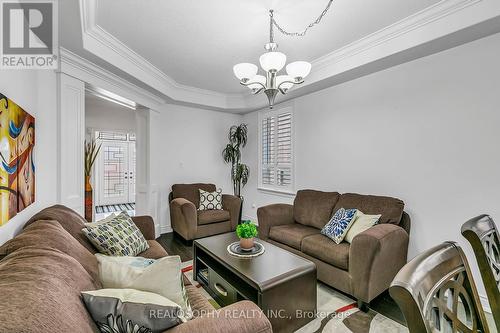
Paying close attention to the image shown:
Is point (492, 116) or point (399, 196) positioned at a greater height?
point (492, 116)

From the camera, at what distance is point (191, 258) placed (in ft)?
10.5

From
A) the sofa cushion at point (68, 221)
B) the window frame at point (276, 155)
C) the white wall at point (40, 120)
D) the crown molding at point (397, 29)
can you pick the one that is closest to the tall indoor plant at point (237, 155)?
the window frame at point (276, 155)

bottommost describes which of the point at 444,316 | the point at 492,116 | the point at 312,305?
the point at 312,305

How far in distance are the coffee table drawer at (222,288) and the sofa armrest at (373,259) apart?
110 cm

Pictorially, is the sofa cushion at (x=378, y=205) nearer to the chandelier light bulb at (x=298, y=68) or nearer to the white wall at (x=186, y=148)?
the chandelier light bulb at (x=298, y=68)

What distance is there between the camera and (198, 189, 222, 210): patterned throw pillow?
417 centimetres

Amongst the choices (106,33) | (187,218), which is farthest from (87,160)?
(106,33)

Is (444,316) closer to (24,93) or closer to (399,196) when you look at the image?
(399,196)

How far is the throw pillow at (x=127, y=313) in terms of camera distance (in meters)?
0.88

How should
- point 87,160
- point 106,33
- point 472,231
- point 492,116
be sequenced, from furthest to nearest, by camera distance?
point 87,160 → point 106,33 → point 492,116 → point 472,231

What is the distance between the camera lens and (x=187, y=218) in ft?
11.8

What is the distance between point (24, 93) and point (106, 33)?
113cm

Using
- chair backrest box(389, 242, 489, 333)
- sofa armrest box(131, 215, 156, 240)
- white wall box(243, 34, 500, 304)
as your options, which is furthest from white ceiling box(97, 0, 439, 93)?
chair backrest box(389, 242, 489, 333)

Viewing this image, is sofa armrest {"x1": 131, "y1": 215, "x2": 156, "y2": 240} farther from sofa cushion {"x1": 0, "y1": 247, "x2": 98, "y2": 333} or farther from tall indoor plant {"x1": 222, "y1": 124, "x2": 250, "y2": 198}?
tall indoor plant {"x1": 222, "y1": 124, "x2": 250, "y2": 198}
